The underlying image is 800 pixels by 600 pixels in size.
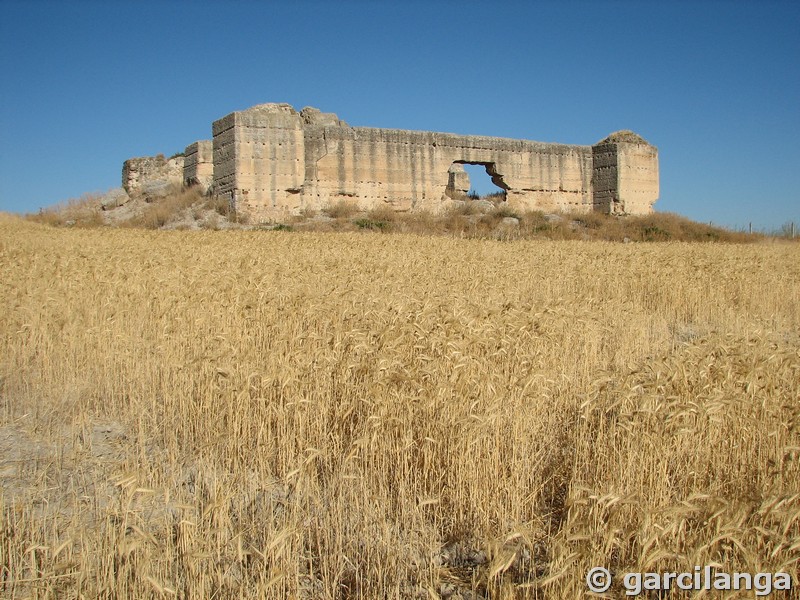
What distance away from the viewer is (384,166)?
22500mm

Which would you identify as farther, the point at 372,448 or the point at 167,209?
the point at 167,209

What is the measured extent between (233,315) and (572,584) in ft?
14.4

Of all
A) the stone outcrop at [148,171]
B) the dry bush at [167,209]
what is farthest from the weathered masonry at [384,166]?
the stone outcrop at [148,171]

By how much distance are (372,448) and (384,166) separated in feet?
65.9

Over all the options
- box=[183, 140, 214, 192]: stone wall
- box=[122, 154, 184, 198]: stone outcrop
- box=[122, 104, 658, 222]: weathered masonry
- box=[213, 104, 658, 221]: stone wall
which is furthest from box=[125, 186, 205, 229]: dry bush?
box=[122, 154, 184, 198]: stone outcrop

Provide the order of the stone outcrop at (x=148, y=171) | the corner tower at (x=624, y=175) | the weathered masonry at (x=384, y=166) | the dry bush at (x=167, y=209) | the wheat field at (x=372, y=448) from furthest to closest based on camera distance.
A: the stone outcrop at (x=148, y=171), the corner tower at (x=624, y=175), the dry bush at (x=167, y=209), the weathered masonry at (x=384, y=166), the wheat field at (x=372, y=448)

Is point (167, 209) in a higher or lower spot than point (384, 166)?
lower

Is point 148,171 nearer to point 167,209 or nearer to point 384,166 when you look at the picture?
point 167,209

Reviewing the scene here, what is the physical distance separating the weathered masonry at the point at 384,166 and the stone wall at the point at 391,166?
0.03m

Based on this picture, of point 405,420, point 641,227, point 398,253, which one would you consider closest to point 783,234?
point 641,227

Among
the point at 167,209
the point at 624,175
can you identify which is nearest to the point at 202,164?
the point at 167,209

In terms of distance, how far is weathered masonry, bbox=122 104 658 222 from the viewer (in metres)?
20.1

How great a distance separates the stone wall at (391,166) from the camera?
20109 mm

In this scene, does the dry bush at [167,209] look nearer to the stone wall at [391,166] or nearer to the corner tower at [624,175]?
the stone wall at [391,166]
